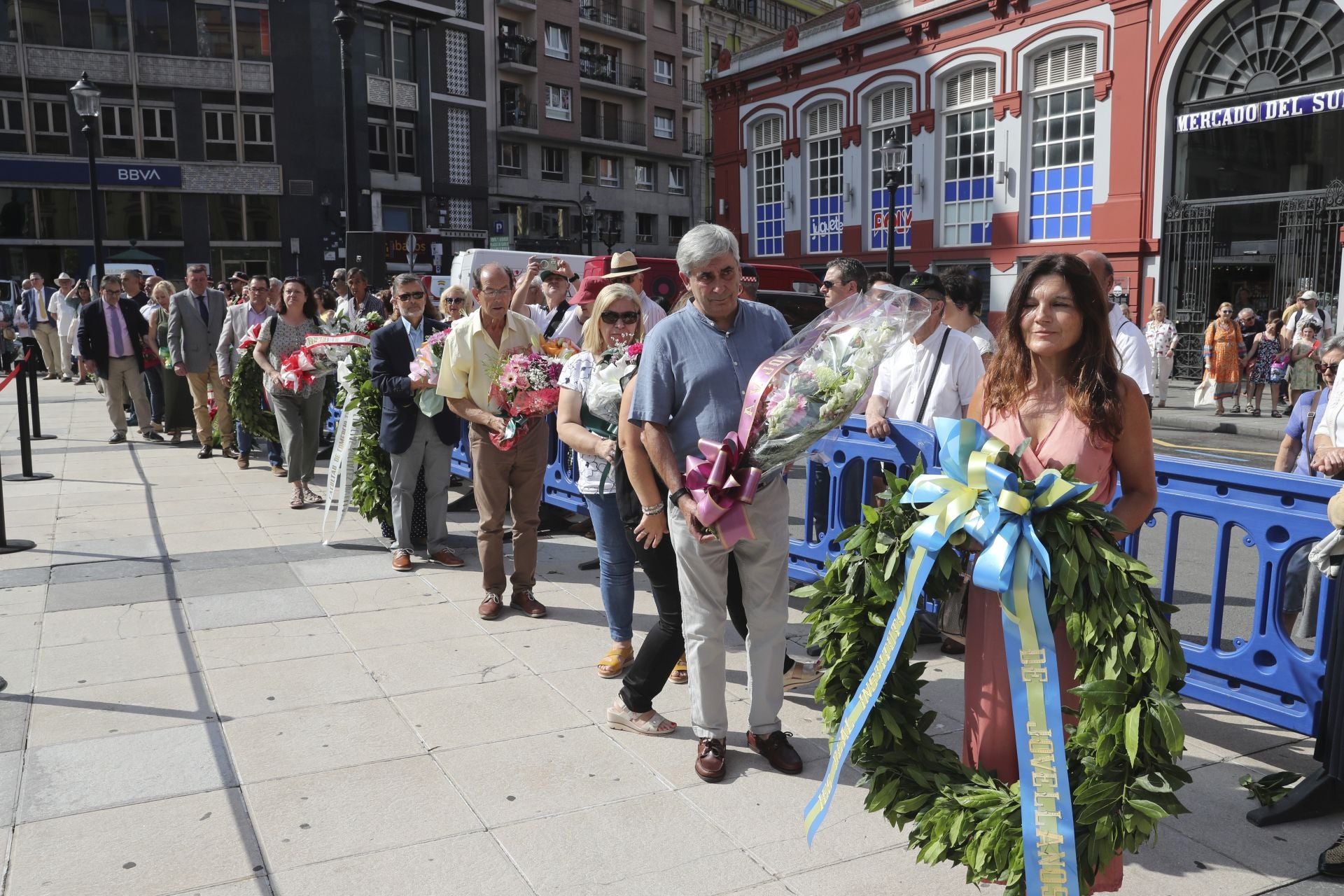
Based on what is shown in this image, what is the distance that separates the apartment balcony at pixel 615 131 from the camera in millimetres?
51750

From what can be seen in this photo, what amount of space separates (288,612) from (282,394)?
3770 millimetres

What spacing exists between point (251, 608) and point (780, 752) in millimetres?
3543

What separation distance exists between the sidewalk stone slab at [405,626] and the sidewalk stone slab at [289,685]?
0.97 feet

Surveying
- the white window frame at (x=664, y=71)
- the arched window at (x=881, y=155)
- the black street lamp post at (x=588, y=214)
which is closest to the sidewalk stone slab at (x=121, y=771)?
the arched window at (x=881, y=155)

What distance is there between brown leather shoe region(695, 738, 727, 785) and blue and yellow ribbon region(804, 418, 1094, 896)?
1.47m

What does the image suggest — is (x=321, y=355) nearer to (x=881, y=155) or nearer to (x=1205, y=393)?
(x=1205, y=393)

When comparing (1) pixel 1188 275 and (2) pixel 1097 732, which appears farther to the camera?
(1) pixel 1188 275

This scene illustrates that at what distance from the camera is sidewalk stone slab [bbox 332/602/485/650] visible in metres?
5.46

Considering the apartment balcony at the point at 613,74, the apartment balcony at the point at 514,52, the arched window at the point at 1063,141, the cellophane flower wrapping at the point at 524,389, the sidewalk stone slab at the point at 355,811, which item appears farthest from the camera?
the apartment balcony at the point at 613,74

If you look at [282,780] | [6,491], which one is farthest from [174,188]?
[282,780]

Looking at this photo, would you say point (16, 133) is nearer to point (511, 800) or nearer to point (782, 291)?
point (782, 291)

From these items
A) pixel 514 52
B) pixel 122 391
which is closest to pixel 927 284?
pixel 122 391

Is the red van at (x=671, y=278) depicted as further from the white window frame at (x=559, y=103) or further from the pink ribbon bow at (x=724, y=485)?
the white window frame at (x=559, y=103)

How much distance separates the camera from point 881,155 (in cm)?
2970
